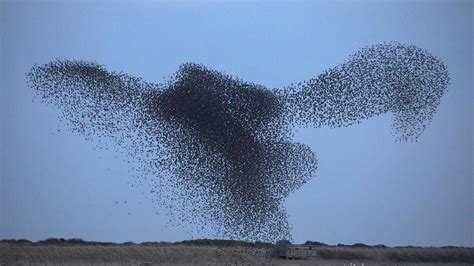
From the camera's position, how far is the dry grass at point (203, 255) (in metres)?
20.6

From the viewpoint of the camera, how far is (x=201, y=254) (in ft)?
71.4

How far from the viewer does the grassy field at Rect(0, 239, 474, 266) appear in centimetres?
2064

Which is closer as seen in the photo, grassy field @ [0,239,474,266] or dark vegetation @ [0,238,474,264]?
grassy field @ [0,239,474,266]

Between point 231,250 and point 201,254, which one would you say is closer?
point 201,254

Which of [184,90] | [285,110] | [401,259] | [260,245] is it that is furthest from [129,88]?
[401,259]

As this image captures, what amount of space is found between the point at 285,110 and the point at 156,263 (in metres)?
5.29

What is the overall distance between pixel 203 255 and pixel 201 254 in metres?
0.06

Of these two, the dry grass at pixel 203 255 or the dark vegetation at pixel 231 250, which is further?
the dark vegetation at pixel 231 250

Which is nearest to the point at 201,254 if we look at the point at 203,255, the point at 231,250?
the point at 203,255

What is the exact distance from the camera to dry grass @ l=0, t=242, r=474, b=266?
67.6 ft

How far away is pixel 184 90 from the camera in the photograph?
21047 millimetres

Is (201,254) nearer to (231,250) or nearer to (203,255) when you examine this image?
(203,255)

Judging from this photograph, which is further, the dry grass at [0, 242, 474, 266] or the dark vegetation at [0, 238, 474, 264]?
the dark vegetation at [0, 238, 474, 264]

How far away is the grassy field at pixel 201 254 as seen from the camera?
20.6 metres
